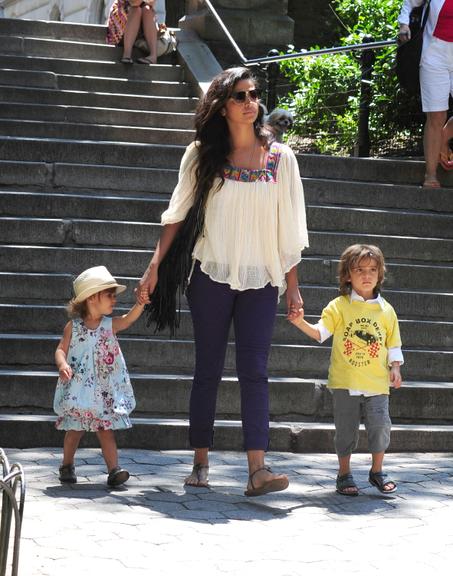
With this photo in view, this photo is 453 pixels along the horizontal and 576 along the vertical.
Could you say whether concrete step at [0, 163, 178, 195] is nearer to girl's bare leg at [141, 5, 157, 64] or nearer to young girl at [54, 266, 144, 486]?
young girl at [54, 266, 144, 486]

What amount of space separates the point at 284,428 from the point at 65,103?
540 cm

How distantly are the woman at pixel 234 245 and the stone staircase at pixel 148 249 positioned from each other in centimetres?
122

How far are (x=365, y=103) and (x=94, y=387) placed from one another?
6.57 metres

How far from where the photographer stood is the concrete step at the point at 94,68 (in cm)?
1271

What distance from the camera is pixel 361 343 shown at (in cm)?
638

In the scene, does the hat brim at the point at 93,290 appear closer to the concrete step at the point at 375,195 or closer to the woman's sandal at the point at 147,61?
the concrete step at the point at 375,195

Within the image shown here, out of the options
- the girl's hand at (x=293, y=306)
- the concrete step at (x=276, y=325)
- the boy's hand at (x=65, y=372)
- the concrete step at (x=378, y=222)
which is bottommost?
the boy's hand at (x=65, y=372)

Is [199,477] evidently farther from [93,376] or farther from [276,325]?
[276,325]

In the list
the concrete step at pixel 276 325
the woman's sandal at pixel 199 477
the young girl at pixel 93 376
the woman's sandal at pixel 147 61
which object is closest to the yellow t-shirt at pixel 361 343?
the woman's sandal at pixel 199 477

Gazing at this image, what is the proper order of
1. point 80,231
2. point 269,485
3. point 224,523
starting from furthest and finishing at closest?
point 80,231 → point 269,485 → point 224,523

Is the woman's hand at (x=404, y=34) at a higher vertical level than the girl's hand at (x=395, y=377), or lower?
higher

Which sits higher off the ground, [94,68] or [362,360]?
[94,68]

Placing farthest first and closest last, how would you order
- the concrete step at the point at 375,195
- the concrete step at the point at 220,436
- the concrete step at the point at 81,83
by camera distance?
the concrete step at the point at 81,83
the concrete step at the point at 375,195
the concrete step at the point at 220,436

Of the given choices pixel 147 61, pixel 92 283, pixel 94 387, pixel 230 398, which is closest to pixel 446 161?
pixel 230 398
